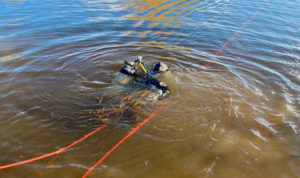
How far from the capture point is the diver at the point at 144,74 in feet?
13.9

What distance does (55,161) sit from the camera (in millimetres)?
2799

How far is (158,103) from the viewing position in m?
3.96

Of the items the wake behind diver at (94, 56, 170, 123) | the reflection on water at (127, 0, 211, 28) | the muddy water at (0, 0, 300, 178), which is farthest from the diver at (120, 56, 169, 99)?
the reflection on water at (127, 0, 211, 28)

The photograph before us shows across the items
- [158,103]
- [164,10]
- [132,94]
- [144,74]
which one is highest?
[164,10]

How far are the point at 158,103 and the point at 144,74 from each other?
90 cm

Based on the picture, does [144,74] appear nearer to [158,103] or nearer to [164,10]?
[158,103]

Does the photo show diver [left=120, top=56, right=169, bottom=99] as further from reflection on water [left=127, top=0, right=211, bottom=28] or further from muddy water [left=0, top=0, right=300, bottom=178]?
reflection on water [left=127, top=0, right=211, bottom=28]

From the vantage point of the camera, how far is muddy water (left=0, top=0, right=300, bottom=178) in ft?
9.41

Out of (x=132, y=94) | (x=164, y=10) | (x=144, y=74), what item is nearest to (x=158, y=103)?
(x=132, y=94)

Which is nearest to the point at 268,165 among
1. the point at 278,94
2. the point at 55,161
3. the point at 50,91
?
the point at 278,94

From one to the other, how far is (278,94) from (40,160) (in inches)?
173

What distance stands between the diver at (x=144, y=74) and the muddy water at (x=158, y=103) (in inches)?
10.3

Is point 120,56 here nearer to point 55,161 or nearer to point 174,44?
point 174,44

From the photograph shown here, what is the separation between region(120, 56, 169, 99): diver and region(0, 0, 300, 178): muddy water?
0.86 feet
